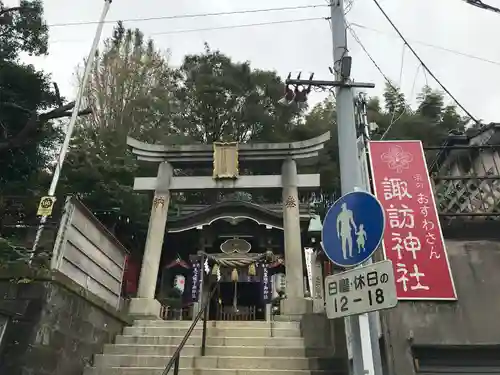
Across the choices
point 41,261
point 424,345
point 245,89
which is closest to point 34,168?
point 41,261

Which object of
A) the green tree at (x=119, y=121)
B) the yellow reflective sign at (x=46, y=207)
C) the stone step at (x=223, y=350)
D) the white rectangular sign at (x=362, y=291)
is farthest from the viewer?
the green tree at (x=119, y=121)

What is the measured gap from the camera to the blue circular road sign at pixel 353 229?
134 inches

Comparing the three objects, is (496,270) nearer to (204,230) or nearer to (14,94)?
(204,230)

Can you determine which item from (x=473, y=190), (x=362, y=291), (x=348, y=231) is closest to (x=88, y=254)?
(x=348, y=231)

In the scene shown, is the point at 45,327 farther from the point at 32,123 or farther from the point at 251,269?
the point at 251,269

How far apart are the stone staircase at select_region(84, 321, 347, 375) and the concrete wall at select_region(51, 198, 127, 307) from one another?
45.9 inches

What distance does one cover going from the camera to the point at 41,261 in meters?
7.04

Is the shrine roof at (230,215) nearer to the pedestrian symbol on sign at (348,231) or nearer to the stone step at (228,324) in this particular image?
the stone step at (228,324)

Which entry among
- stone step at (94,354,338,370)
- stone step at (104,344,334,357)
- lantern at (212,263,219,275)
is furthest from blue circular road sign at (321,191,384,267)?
lantern at (212,263,219,275)

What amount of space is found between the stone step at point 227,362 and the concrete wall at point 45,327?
0.58 m

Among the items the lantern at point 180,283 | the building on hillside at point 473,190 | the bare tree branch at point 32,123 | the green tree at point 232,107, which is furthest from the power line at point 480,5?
the green tree at point 232,107

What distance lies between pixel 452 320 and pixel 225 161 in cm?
956

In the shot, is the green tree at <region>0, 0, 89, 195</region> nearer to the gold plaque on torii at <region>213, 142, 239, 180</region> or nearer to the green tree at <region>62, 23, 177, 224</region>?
the green tree at <region>62, 23, 177, 224</region>

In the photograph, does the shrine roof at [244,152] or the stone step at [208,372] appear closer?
the stone step at [208,372]
